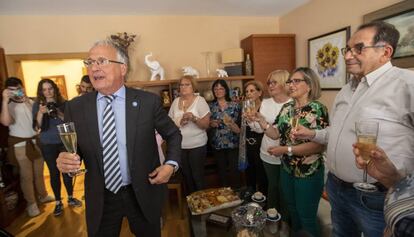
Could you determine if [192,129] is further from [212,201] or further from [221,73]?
[221,73]

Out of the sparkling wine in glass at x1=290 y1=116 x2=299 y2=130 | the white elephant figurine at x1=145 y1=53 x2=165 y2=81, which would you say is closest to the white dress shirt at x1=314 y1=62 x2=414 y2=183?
the sparkling wine in glass at x1=290 y1=116 x2=299 y2=130

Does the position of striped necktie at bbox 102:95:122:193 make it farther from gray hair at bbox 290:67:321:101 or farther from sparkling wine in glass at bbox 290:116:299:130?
gray hair at bbox 290:67:321:101

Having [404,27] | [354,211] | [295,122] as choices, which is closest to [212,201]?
[295,122]

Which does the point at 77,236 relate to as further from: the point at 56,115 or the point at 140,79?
the point at 140,79

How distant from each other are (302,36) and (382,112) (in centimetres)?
282

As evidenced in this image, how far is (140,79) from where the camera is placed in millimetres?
3471

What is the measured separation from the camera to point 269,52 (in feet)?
11.6

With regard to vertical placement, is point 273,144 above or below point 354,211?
above

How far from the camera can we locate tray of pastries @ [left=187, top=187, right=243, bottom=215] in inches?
69.7

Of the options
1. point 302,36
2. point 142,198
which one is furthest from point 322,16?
point 142,198

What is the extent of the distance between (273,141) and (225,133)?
0.75m

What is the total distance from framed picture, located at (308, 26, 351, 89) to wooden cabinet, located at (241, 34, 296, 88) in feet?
1.19

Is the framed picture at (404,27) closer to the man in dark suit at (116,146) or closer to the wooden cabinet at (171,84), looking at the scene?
the wooden cabinet at (171,84)

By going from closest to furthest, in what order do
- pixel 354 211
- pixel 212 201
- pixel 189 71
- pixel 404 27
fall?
1. pixel 354 211
2. pixel 212 201
3. pixel 404 27
4. pixel 189 71
